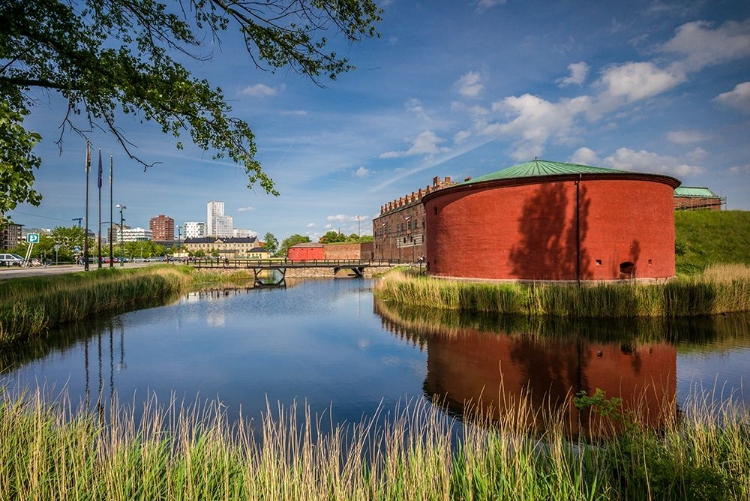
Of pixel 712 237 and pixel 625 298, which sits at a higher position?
pixel 712 237

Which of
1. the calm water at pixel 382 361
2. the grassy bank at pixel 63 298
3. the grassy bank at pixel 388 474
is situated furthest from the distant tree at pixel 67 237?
the grassy bank at pixel 388 474

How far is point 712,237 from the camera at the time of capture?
98.0 ft

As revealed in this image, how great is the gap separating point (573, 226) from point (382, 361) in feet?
38.3

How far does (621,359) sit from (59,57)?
43.5 ft

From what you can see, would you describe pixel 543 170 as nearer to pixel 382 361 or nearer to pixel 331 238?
pixel 382 361

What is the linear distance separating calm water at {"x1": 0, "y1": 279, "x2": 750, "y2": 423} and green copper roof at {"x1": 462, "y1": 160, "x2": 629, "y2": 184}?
7389mm

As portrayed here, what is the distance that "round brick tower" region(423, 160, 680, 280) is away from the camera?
670 inches

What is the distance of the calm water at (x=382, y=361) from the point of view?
7691mm

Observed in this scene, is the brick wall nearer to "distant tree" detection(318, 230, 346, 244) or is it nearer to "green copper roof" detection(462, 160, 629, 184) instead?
"green copper roof" detection(462, 160, 629, 184)

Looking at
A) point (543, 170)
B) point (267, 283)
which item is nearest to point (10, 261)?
point (267, 283)

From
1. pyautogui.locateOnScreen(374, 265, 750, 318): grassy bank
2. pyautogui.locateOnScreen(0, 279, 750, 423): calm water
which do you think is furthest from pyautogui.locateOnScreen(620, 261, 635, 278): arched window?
pyautogui.locateOnScreen(0, 279, 750, 423): calm water

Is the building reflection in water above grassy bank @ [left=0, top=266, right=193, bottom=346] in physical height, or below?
below

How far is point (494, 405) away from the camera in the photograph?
699 centimetres

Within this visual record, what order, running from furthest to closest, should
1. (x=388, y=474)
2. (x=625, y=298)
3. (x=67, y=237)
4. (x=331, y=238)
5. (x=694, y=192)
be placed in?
(x=331, y=238) → (x=67, y=237) → (x=694, y=192) → (x=625, y=298) → (x=388, y=474)
